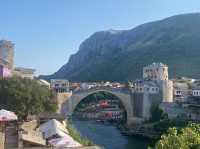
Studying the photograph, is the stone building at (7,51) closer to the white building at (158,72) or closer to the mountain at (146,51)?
the white building at (158,72)

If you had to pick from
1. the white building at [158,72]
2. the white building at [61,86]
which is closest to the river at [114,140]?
the white building at [158,72]

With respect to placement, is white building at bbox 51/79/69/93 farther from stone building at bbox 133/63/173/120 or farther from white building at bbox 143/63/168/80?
white building at bbox 143/63/168/80

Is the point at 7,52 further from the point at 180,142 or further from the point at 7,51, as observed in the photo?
the point at 180,142

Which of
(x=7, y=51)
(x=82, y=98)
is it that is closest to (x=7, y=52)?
(x=7, y=51)

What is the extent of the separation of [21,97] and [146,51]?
90.1 m

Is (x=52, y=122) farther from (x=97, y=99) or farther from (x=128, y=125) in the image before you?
(x=97, y=99)

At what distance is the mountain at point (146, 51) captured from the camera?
11505 centimetres

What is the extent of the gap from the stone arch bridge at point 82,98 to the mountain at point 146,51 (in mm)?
36585

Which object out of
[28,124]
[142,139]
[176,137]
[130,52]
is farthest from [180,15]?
[176,137]

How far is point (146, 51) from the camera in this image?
132 metres

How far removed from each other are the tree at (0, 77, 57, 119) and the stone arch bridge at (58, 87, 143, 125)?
46.9 ft

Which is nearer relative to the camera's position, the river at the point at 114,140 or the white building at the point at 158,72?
the river at the point at 114,140

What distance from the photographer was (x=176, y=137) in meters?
14.9

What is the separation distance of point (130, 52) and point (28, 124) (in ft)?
357
